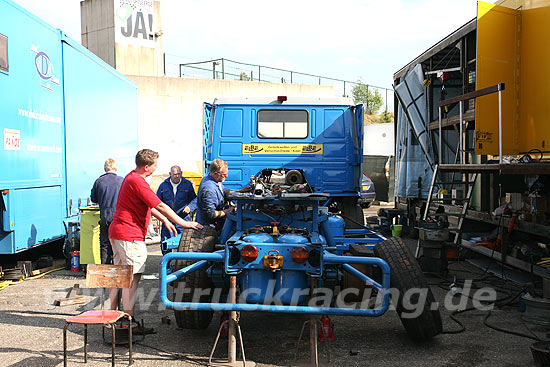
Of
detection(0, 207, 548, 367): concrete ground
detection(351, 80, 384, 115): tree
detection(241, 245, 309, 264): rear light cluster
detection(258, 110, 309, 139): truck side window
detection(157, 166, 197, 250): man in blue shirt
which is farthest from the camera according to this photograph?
detection(351, 80, 384, 115): tree

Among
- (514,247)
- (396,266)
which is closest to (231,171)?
(396,266)

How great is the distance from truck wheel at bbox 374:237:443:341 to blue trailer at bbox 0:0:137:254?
487cm

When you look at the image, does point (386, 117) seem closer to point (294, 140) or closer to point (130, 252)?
point (294, 140)

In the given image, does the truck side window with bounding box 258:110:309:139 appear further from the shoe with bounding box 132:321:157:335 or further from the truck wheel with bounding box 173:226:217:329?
the shoe with bounding box 132:321:157:335

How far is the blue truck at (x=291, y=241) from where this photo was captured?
4.20 metres

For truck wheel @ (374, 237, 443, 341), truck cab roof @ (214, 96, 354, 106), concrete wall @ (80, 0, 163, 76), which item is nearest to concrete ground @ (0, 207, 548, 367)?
truck wheel @ (374, 237, 443, 341)

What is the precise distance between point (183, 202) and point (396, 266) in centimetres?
377

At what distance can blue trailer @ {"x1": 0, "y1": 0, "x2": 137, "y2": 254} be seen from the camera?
666 centimetres

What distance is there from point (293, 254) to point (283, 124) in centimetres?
421

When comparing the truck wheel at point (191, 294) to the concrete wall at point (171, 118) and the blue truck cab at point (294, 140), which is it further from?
the concrete wall at point (171, 118)

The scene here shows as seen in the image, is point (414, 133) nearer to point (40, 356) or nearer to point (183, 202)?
point (183, 202)

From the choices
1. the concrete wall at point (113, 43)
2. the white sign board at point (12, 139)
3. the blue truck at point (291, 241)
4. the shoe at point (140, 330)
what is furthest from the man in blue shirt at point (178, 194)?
the concrete wall at point (113, 43)

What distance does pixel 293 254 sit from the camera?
415cm

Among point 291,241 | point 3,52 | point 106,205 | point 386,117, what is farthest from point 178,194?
point 386,117
